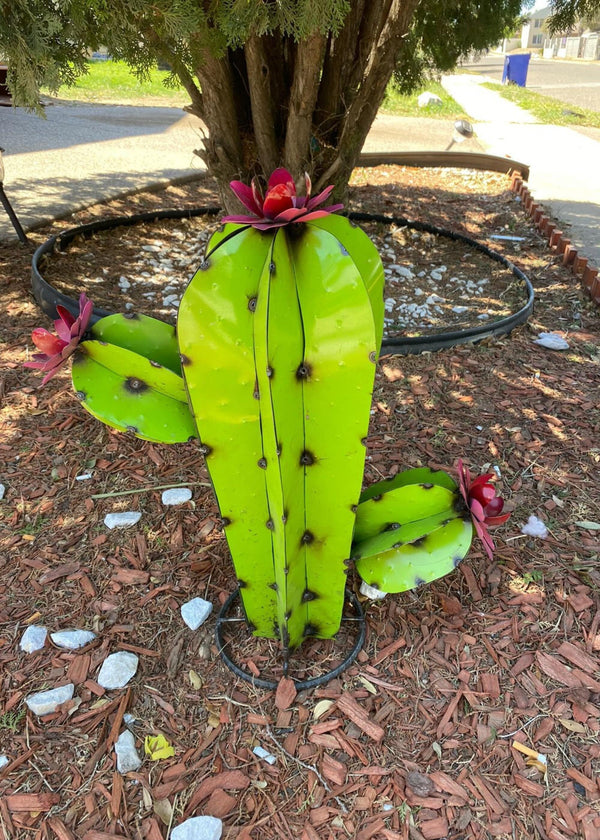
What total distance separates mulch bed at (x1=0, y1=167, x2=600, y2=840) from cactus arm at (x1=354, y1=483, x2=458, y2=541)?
39 centimetres

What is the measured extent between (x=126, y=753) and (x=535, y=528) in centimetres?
156

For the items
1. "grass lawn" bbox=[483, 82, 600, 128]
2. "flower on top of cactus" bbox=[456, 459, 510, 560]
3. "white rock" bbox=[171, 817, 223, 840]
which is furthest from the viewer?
"grass lawn" bbox=[483, 82, 600, 128]

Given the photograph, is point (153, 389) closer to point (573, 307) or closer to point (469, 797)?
point (469, 797)

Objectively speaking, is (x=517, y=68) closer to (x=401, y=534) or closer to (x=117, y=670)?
(x=401, y=534)

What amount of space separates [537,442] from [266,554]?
163 centimetres

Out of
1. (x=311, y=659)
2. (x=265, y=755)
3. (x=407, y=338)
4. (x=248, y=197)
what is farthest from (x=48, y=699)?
(x=407, y=338)

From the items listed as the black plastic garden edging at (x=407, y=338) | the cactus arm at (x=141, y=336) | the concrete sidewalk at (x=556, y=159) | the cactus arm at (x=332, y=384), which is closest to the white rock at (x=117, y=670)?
the cactus arm at (x=332, y=384)

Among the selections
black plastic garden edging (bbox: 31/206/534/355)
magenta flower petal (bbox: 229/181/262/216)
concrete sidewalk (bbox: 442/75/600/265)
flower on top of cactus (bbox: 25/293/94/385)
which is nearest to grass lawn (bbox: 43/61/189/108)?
concrete sidewalk (bbox: 442/75/600/265)

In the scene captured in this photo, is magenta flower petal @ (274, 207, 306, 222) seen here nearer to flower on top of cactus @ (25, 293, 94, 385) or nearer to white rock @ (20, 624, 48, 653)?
flower on top of cactus @ (25, 293, 94, 385)

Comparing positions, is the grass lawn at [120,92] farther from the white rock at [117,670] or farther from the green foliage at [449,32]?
the white rock at [117,670]

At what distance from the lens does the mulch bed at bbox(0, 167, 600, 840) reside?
4.77 feet

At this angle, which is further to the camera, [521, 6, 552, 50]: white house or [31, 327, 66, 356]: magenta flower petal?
[521, 6, 552, 50]: white house

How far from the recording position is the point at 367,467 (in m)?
2.50

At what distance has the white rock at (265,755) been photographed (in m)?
1.54
